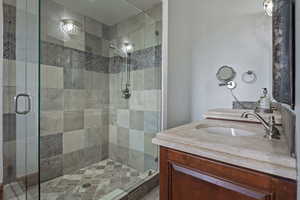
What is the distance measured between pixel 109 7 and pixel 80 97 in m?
1.28

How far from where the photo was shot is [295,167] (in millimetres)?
479

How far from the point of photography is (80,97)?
213 cm

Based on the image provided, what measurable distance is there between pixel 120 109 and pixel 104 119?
30 cm

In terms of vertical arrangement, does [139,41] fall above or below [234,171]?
above

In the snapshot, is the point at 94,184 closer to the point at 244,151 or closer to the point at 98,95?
the point at 98,95

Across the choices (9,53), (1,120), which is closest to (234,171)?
(1,120)

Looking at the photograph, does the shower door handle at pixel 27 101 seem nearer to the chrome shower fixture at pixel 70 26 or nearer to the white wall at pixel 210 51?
the chrome shower fixture at pixel 70 26

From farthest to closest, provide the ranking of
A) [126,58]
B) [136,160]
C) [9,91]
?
[126,58] → [136,160] → [9,91]

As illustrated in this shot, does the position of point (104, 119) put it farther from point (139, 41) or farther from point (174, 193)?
point (174, 193)

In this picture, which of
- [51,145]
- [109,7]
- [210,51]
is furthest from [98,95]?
[210,51]

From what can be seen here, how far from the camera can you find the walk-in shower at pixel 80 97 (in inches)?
55.1

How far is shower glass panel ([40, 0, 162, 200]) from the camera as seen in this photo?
174cm

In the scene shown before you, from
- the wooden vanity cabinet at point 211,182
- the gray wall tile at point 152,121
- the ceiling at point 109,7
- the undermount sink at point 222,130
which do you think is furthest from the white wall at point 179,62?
the wooden vanity cabinet at point 211,182

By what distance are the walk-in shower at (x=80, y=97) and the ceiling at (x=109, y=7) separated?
13 mm
